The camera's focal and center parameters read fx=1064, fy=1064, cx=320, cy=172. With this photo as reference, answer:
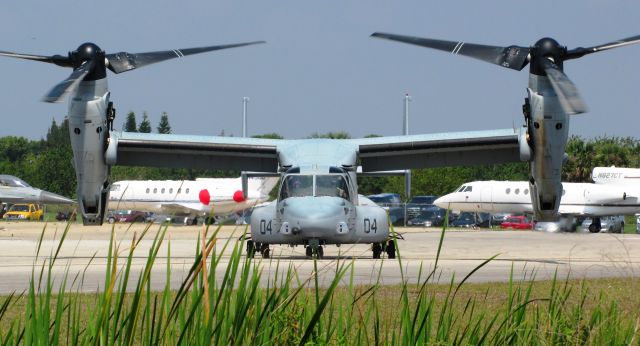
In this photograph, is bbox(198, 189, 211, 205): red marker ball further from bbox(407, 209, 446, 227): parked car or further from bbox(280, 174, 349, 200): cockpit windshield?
bbox(280, 174, 349, 200): cockpit windshield

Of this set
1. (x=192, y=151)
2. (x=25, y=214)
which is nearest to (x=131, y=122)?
(x=25, y=214)

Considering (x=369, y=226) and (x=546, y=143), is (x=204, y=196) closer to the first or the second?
(x=369, y=226)

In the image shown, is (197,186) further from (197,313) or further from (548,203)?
(197,313)

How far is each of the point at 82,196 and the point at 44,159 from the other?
77.4 m

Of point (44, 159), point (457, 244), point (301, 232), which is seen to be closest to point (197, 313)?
point (301, 232)

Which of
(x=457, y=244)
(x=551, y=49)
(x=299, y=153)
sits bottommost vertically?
(x=457, y=244)

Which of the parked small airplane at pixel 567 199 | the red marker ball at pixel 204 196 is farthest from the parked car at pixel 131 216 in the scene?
the parked small airplane at pixel 567 199

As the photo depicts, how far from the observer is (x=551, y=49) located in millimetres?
19984

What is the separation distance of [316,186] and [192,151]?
4272 mm

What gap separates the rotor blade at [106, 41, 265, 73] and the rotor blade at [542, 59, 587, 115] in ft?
20.9

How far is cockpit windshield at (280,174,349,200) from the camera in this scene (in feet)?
68.1

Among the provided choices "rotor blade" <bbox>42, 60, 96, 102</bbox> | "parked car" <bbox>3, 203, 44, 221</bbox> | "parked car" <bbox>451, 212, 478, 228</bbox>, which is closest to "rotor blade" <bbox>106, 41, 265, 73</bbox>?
"rotor blade" <bbox>42, 60, 96, 102</bbox>

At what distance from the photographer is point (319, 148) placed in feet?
72.6

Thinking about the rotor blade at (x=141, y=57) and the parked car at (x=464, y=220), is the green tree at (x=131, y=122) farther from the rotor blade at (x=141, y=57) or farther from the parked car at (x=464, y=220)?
the rotor blade at (x=141, y=57)
